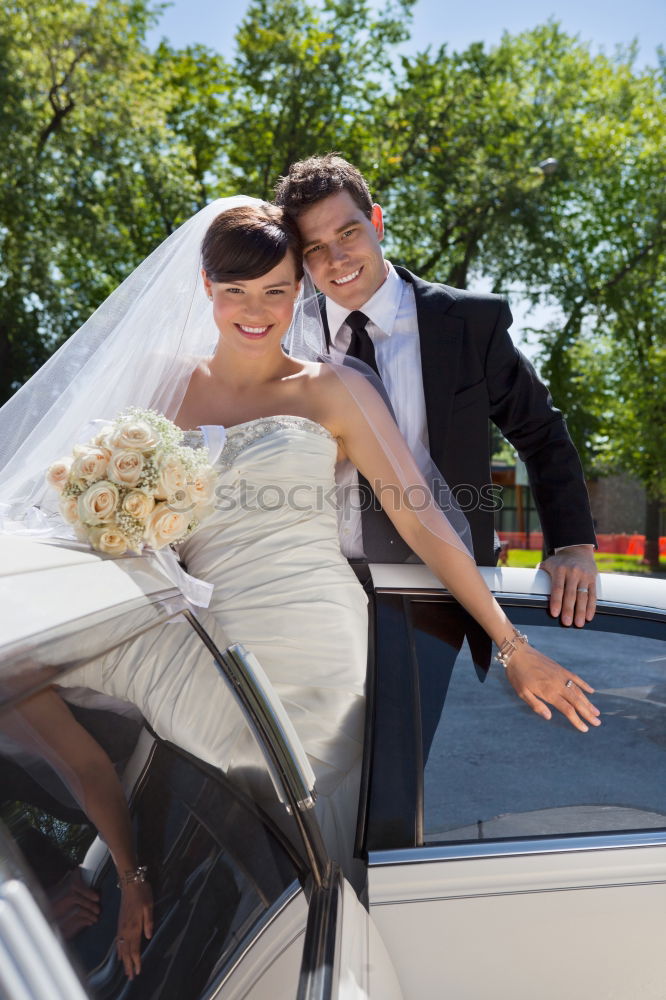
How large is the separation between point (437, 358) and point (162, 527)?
59.1 inches

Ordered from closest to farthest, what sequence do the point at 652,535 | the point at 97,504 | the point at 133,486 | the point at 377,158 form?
the point at 97,504
the point at 133,486
the point at 377,158
the point at 652,535

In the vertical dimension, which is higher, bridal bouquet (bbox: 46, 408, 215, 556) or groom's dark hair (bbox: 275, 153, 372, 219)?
groom's dark hair (bbox: 275, 153, 372, 219)

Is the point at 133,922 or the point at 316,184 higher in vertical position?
the point at 316,184

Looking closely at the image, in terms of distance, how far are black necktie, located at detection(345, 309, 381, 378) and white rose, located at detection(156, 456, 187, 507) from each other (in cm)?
129

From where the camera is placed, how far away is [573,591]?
2029 millimetres

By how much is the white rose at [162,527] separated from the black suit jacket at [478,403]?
1.34 m

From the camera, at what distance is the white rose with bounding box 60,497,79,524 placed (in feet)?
5.20

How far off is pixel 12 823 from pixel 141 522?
2.82 ft

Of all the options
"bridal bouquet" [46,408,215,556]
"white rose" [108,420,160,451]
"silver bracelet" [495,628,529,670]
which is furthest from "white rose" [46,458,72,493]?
"silver bracelet" [495,628,529,670]

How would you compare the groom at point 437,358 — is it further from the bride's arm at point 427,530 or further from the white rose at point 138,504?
the white rose at point 138,504

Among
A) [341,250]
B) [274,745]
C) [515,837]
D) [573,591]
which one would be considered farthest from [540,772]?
[341,250]

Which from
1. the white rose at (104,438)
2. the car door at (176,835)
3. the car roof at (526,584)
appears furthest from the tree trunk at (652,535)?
the car door at (176,835)

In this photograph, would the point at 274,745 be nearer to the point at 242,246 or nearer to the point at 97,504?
the point at 97,504

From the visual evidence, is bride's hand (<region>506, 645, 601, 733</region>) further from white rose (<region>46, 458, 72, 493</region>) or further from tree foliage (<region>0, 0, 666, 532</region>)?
tree foliage (<region>0, 0, 666, 532</region>)
